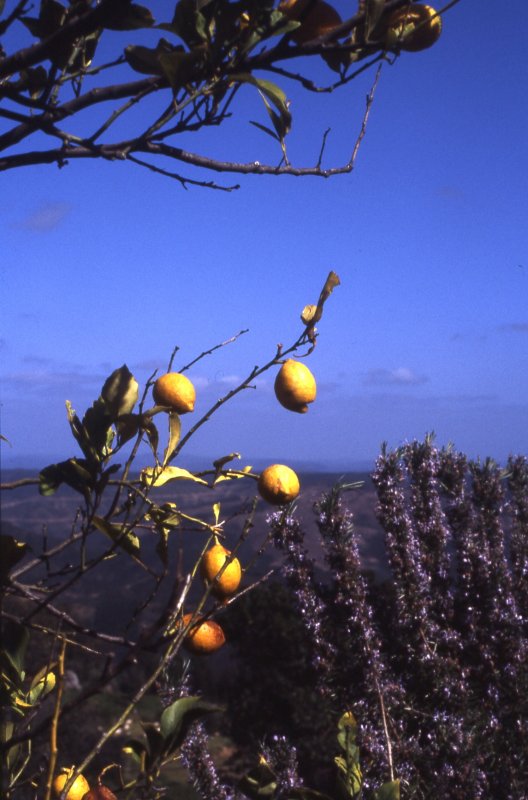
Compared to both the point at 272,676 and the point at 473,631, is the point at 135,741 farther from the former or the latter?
the point at 272,676

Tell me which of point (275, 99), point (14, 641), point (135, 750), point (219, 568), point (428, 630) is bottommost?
point (428, 630)

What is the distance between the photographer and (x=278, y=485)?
0.97 metres

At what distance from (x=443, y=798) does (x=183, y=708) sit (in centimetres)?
192

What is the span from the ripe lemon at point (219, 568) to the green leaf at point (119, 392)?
24cm

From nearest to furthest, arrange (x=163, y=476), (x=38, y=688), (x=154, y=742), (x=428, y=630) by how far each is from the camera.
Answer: (x=154, y=742) < (x=163, y=476) < (x=38, y=688) < (x=428, y=630)

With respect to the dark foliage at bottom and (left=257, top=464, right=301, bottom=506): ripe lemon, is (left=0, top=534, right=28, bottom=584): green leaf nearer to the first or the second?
(left=257, top=464, right=301, bottom=506): ripe lemon

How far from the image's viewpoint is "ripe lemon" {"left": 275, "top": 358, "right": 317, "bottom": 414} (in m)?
1.01

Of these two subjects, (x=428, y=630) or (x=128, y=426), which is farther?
(x=428, y=630)

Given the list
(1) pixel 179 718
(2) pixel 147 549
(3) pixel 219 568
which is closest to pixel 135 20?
(3) pixel 219 568

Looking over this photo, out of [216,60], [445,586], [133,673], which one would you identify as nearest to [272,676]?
[445,586]

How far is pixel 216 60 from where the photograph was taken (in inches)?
33.1

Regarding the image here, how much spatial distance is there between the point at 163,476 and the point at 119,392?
0.15m

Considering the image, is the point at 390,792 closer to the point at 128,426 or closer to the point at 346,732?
the point at 346,732

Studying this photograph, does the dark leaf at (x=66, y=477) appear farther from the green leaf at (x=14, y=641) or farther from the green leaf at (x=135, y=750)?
the green leaf at (x=135, y=750)
